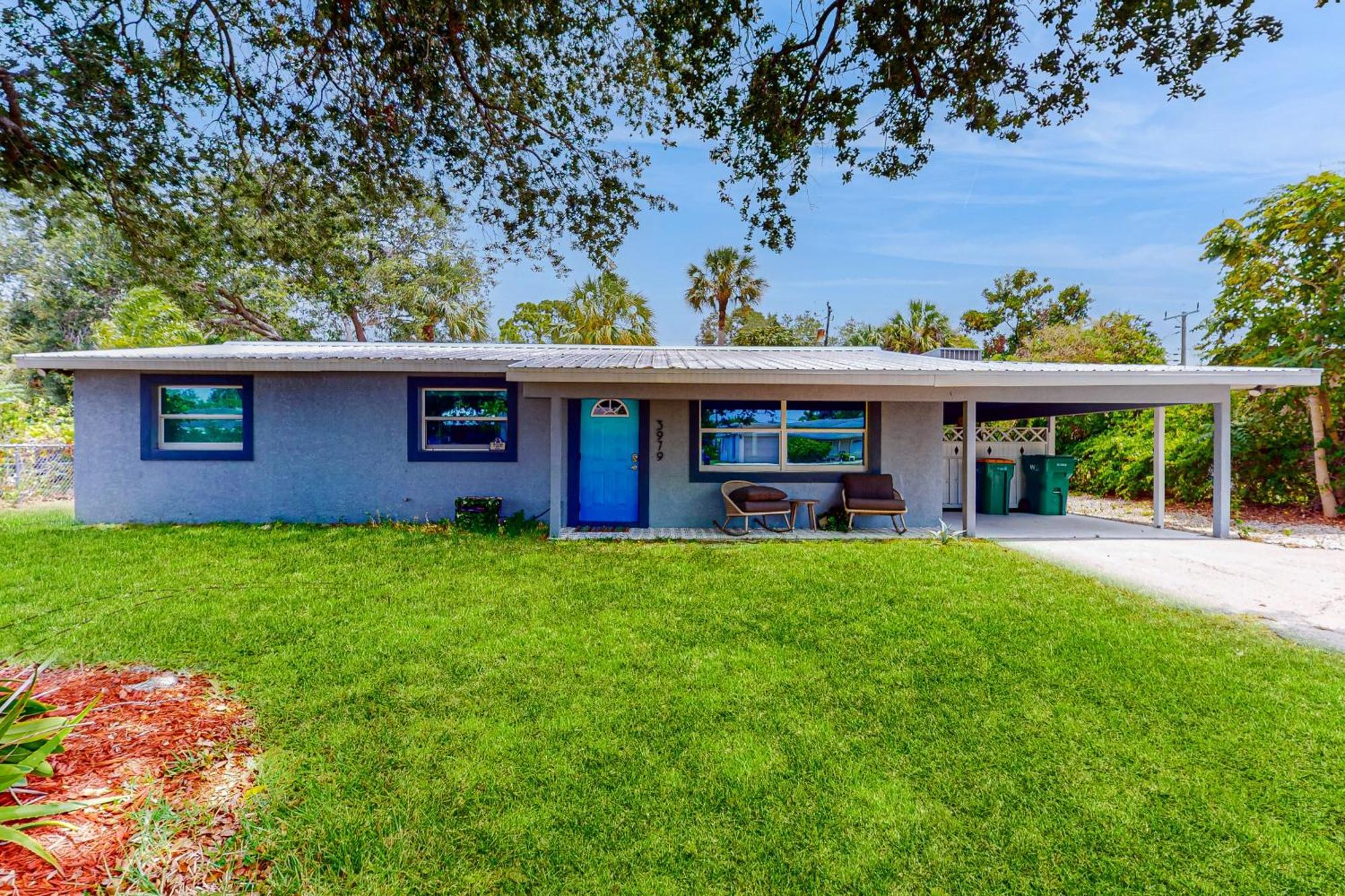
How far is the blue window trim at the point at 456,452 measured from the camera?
840 cm

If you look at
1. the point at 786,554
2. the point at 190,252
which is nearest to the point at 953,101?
the point at 786,554

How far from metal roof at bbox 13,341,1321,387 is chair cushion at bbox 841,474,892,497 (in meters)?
1.73

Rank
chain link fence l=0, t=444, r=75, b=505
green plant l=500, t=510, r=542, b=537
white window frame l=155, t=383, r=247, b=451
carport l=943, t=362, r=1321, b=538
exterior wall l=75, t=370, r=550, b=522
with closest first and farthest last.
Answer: carport l=943, t=362, r=1321, b=538 → green plant l=500, t=510, r=542, b=537 → exterior wall l=75, t=370, r=550, b=522 → white window frame l=155, t=383, r=247, b=451 → chain link fence l=0, t=444, r=75, b=505

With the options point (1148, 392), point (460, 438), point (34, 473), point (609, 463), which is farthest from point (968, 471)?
point (34, 473)

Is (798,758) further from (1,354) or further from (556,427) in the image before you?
(1,354)

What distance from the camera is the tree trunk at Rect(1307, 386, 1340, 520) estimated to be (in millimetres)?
9625

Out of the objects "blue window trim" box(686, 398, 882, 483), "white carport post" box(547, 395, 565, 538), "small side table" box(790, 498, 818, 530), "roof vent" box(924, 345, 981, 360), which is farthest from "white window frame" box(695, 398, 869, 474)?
"roof vent" box(924, 345, 981, 360)

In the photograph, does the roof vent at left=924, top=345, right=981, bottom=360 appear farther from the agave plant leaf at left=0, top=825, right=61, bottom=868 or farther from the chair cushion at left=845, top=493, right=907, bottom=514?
the agave plant leaf at left=0, top=825, right=61, bottom=868

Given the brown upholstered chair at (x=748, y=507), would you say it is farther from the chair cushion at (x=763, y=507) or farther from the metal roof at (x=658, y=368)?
the metal roof at (x=658, y=368)

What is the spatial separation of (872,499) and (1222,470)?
5.15m

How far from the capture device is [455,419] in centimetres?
858

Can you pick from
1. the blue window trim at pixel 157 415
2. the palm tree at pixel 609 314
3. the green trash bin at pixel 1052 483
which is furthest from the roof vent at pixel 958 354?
the blue window trim at pixel 157 415

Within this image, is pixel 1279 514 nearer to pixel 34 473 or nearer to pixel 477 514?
pixel 477 514

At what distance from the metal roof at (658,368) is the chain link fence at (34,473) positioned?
14.2 feet
